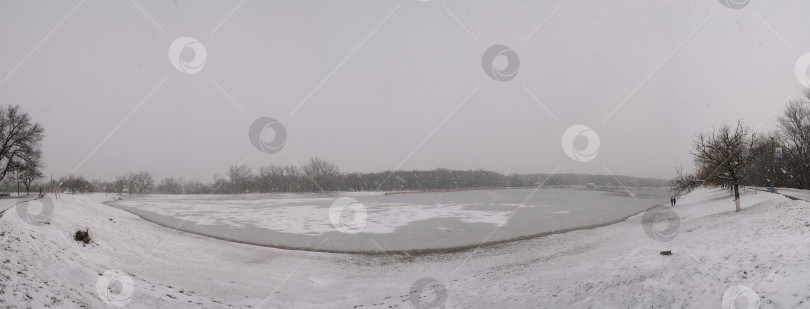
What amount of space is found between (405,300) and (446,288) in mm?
2238

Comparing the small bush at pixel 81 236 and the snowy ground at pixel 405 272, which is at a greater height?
the small bush at pixel 81 236

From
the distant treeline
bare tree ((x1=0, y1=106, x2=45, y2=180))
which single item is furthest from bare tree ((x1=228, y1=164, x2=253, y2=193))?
bare tree ((x1=0, y1=106, x2=45, y2=180))

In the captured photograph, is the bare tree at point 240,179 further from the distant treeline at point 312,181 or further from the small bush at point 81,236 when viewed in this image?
the small bush at point 81,236

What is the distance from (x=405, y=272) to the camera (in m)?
18.8

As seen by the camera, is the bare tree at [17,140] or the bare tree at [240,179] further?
the bare tree at [240,179]

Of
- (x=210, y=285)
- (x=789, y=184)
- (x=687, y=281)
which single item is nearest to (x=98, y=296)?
(x=210, y=285)

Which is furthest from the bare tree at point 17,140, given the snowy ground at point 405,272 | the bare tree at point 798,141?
the bare tree at point 798,141

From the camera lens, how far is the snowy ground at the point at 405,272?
9.66 m

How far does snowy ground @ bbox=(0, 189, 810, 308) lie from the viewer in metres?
9.66

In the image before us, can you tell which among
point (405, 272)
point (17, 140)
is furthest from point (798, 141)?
point (17, 140)

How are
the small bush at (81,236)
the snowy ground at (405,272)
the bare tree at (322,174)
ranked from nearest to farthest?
the snowy ground at (405,272)
the small bush at (81,236)
the bare tree at (322,174)

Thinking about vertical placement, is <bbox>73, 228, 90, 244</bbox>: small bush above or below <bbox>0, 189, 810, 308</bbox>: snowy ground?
above

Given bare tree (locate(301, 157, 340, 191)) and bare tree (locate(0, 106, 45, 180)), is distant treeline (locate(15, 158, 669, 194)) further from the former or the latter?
bare tree (locate(0, 106, 45, 180))

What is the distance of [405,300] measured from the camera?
1361cm
